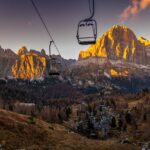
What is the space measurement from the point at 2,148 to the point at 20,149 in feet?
10.6

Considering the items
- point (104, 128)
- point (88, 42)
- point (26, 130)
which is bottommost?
point (104, 128)

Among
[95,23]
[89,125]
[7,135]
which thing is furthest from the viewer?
[89,125]

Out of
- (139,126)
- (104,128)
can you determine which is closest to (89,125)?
(104,128)

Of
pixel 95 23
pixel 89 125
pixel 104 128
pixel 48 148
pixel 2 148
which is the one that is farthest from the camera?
pixel 104 128

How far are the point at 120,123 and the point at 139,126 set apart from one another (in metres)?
14.3

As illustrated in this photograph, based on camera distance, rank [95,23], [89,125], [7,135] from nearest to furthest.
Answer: [95,23], [7,135], [89,125]

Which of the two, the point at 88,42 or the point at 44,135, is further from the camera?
the point at 44,135

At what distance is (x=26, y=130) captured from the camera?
238ft

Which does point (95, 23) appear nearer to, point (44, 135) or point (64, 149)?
point (64, 149)

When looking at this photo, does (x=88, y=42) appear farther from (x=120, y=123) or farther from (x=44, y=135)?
(x=120, y=123)

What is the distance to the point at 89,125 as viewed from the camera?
173125 millimetres

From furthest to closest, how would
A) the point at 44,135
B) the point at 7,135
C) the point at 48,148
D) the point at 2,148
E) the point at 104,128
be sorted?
→ the point at 104,128 < the point at 44,135 < the point at 7,135 < the point at 48,148 < the point at 2,148

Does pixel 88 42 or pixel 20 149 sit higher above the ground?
pixel 88 42

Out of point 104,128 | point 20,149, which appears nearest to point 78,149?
point 20,149
